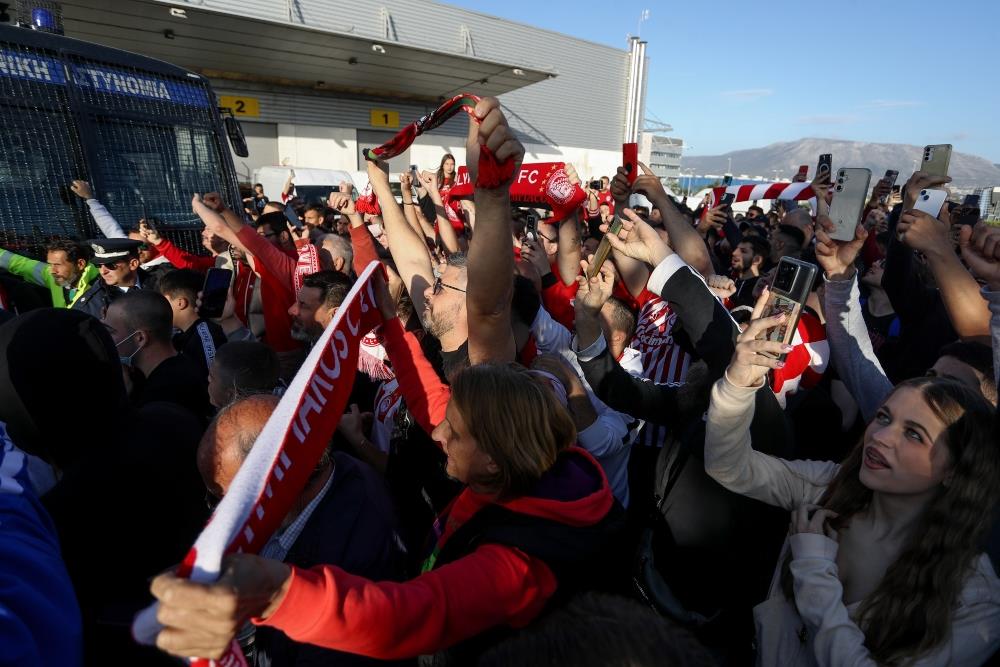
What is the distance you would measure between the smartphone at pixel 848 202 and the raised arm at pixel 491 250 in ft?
4.67

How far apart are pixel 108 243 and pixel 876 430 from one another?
16.2 feet

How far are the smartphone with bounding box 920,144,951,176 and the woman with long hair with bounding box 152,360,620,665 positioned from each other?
2754 mm

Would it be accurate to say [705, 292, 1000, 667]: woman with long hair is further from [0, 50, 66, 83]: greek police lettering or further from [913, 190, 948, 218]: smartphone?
[0, 50, 66, 83]: greek police lettering

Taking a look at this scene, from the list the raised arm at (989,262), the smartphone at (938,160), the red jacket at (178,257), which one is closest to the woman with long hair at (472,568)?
the raised arm at (989,262)

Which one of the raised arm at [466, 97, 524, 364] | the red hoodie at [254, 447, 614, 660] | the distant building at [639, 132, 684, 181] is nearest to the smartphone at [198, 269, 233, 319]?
the raised arm at [466, 97, 524, 364]

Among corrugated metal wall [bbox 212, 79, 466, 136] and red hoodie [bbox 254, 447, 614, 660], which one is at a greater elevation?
corrugated metal wall [bbox 212, 79, 466, 136]

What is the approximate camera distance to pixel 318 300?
3406 mm

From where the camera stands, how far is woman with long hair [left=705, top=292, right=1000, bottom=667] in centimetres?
151

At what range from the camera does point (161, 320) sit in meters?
3.03

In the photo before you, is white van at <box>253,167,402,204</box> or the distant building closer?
white van at <box>253,167,402,204</box>

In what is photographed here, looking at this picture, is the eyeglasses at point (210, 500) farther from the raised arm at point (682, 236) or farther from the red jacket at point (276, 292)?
the raised arm at point (682, 236)

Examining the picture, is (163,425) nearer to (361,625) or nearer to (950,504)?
(361,625)

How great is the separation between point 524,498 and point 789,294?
3.34 ft

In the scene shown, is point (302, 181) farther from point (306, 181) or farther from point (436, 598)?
point (436, 598)
